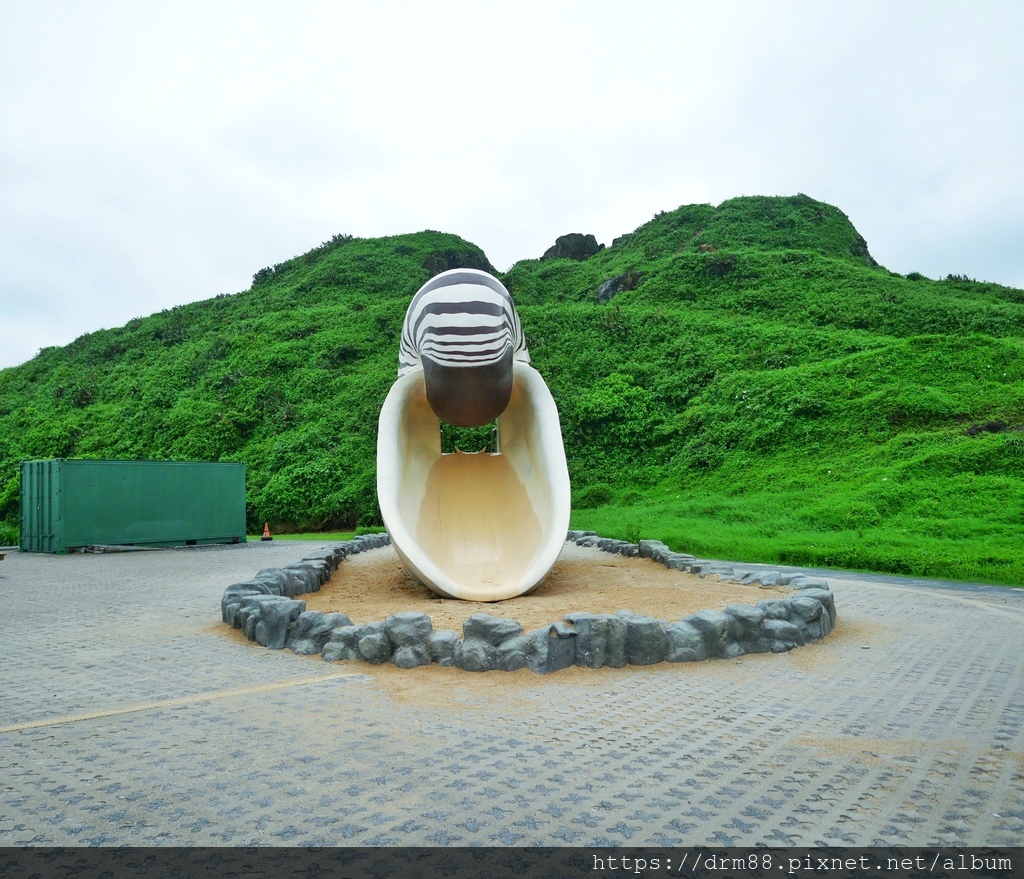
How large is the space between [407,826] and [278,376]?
25.6 meters

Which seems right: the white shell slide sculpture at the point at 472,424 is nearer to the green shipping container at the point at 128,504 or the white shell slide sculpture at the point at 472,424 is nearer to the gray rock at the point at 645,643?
the gray rock at the point at 645,643

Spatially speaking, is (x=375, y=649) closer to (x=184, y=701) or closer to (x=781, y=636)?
(x=184, y=701)

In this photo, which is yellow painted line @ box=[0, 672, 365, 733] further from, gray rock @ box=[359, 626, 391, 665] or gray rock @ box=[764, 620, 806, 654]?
gray rock @ box=[764, 620, 806, 654]

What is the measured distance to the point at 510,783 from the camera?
321 cm

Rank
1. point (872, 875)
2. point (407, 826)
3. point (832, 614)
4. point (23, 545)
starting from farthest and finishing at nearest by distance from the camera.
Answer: point (23, 545) < point (832, 614) < point (407, 826) < point (872, 875)

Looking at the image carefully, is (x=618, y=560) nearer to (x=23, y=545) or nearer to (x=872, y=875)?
(x=872, y=875)

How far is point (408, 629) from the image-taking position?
17.6 feet

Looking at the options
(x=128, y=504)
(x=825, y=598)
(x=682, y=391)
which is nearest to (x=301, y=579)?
(x=825, y=598)

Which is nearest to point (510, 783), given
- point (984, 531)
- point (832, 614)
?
point (832, 614)

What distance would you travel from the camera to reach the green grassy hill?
13414 millimetres

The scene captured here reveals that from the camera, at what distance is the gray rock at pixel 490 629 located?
5238 millimetres

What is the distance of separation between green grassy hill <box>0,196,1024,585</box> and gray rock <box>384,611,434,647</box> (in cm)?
786

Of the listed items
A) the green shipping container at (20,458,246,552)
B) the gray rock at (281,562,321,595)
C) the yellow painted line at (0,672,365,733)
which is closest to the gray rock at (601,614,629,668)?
the yellow painted line at (0,672,365,733)

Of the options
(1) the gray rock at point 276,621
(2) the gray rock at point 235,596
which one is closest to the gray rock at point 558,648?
(1) the gray rock at point 276,621
